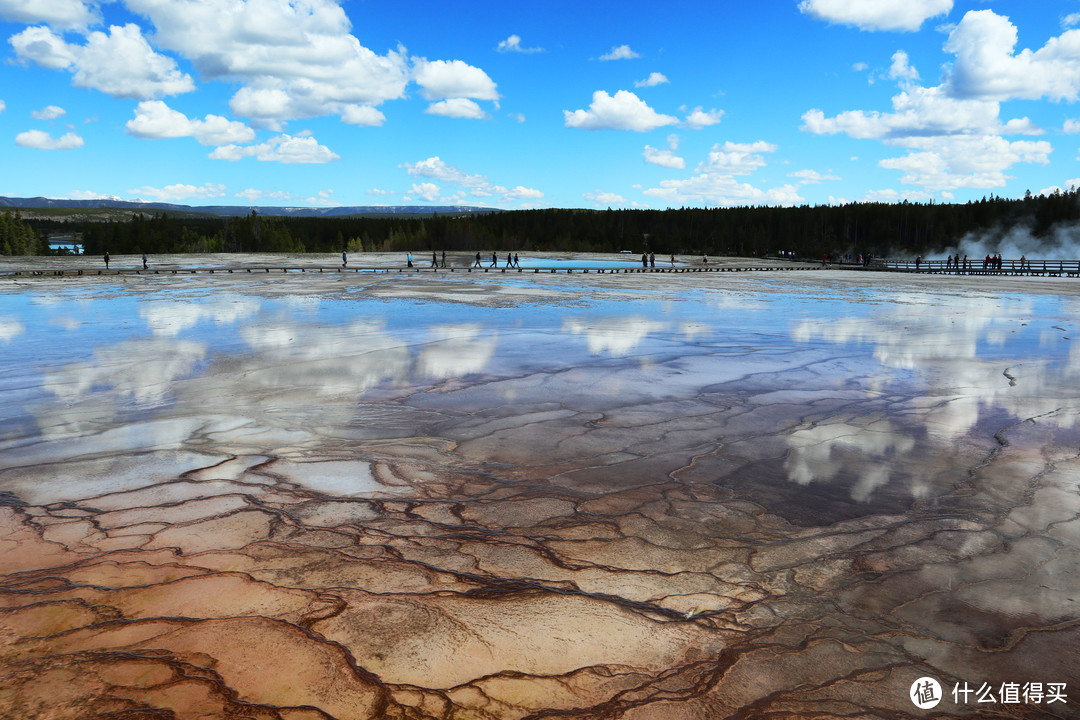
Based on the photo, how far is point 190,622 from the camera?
3656mm

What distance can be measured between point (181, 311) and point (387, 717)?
1906 centimetres

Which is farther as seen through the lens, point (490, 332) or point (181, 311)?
point (181, 311)

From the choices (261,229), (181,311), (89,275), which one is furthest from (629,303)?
(261,229)

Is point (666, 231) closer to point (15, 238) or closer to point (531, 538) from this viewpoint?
point (15, 238)

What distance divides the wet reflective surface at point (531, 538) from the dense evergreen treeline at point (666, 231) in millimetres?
102241

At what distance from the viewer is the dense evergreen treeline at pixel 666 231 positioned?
4427 inches

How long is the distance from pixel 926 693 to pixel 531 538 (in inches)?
92.5

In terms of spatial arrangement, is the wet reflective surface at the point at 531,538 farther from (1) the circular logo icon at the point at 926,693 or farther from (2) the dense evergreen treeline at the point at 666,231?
(2) the dense evergreen treeline at the point at 666,231

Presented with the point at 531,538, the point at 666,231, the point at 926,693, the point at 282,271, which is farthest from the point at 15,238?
the point at 926,693

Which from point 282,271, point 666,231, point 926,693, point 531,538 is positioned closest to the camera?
point 926,693

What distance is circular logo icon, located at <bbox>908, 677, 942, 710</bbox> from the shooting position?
3.10 meters

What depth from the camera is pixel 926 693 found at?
3156 millimetres

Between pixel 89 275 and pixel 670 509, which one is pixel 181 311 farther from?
pixel 89 275

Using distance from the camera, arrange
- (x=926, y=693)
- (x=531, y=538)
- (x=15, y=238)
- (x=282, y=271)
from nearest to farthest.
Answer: (x=926, y=693) < (x=531, y=538) < (x=282, y=271) < (x=15, y=238)
